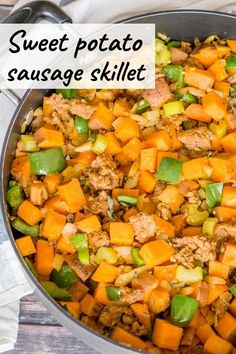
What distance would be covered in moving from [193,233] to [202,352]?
333mm

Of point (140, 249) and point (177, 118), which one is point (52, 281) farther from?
point (177, 118)

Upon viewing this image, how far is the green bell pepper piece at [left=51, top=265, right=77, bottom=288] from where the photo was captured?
181 centimetres

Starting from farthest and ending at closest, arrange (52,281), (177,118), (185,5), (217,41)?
1. (185,5)
2. (217,41)
3. (177,118)
4. (52,281)

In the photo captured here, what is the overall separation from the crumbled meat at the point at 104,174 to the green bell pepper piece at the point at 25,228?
219mm

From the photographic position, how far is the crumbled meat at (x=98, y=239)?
1814 millimetres

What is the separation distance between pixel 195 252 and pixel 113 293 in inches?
10.1

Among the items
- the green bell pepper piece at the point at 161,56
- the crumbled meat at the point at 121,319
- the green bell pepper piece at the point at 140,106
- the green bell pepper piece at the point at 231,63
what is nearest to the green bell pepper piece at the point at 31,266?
the crumbled meat at the point at 121,319

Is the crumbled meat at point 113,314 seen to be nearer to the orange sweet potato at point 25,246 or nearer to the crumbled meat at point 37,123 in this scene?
the orange sweet potato at point 25,246

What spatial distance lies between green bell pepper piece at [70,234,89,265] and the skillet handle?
66 cm

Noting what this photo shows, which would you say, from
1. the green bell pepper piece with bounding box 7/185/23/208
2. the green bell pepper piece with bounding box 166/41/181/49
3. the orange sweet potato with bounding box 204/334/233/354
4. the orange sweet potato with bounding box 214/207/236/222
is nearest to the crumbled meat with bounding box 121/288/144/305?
the orange sweet potato with bounding box 204/334/233/354

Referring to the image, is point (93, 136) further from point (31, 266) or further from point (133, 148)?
point (31, 266)

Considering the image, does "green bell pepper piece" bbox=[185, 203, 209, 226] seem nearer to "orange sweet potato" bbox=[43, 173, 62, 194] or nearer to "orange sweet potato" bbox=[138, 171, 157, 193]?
"orange sweet potato" bbox=[138, 171, 157, 193]

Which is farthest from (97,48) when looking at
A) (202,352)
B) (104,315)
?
(202,352)

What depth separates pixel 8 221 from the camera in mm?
1753
